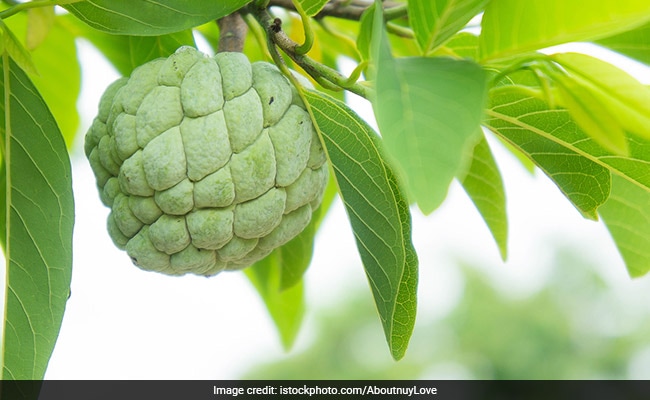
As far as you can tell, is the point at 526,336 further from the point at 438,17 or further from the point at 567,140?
the point at 438,17

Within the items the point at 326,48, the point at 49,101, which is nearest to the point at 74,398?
the point at 49,101

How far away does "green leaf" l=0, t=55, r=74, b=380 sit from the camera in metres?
1.31

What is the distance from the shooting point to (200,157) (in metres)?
1.16

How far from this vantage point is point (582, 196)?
1.27 meters

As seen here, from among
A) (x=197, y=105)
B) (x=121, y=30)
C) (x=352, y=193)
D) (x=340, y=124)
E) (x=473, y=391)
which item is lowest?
(x=473, y=391)

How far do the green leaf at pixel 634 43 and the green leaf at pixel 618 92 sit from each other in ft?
1.84

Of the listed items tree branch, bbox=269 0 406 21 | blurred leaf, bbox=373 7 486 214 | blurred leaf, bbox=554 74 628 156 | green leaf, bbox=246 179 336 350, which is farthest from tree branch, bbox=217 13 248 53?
blurred leaf, bbox=554 74 628 156

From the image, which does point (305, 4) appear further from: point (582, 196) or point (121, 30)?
point (582, 196)

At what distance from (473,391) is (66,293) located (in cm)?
1218

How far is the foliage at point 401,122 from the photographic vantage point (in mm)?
911

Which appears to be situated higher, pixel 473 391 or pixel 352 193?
pixel 352 193

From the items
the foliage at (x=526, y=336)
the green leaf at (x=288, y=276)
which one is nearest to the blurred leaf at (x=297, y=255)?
the green leaf at (x=288, y=276)

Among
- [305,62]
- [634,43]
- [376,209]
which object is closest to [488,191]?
[634,43]

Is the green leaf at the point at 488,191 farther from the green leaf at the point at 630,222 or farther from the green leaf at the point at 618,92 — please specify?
the green leaf at the point at 618,92
